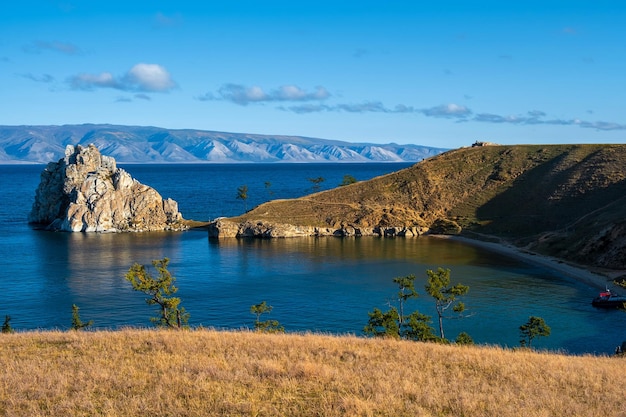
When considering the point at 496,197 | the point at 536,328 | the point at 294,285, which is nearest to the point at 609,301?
the point at 536,328

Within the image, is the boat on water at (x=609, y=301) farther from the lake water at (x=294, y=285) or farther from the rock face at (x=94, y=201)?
the rock face at (x=94, y=201)

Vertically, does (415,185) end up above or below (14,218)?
above

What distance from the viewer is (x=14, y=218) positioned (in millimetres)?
175000

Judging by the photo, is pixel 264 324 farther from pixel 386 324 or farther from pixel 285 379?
pixel 285 379

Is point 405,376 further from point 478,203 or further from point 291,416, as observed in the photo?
point 478,203

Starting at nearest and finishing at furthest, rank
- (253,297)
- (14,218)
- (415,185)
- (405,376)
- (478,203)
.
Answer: (405,376)
(253,297)
(478,203)
(415,185)
(14,218)

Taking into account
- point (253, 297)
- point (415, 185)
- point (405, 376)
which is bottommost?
point (253, 297)

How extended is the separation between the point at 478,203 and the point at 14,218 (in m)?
139

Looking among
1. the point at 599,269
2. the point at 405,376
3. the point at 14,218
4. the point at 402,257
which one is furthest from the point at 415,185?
the point at 405,376

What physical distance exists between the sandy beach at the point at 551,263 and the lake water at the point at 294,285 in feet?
8.02

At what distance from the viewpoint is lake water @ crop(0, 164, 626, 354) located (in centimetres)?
6362

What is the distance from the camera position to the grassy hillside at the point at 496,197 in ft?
432

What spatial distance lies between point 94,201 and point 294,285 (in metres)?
86.8

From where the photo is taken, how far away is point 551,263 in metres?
99.8
